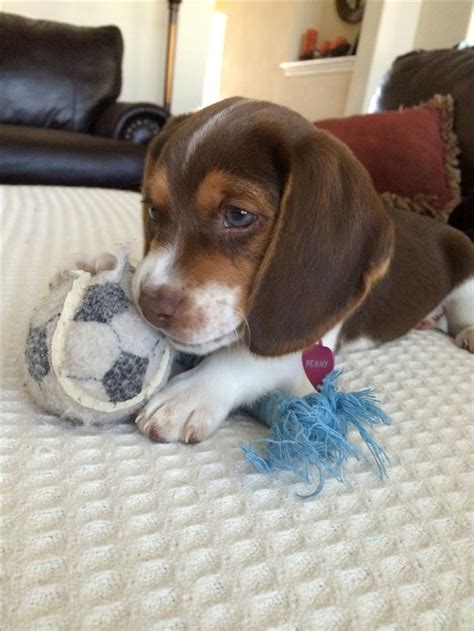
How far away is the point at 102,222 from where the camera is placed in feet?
7.51

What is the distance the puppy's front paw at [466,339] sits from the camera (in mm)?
1620

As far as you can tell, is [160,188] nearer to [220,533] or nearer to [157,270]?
[157,270]

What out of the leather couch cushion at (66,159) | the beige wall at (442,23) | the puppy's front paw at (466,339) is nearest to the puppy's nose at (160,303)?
the puppy's front paw at (466,339)

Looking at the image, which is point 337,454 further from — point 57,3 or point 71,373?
point 57,3

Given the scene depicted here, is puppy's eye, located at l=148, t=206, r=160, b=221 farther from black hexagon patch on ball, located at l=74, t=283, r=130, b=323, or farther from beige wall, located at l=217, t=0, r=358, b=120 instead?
beige wall, located at l=217, t=0, r=358, b=120

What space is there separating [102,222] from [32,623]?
6.18 ft

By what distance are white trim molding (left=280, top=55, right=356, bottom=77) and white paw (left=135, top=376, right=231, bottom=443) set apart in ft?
15.0

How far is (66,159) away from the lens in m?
3.65

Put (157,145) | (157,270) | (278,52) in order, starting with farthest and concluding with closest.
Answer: (278,52) < (157,145) < (157,270)

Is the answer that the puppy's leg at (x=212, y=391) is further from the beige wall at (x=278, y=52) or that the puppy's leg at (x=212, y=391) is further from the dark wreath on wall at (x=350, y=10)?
the dark wreath on wall at (x=350, y=10)

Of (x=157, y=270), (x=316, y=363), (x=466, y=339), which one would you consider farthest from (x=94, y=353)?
(x=466, y=339)

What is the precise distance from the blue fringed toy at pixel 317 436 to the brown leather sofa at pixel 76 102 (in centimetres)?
313

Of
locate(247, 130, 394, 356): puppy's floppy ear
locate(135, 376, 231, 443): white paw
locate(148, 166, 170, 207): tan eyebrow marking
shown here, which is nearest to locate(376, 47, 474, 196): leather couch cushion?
locate(247, 130, 394, 356): puppy's floppy ear

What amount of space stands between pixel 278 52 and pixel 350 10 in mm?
1014
